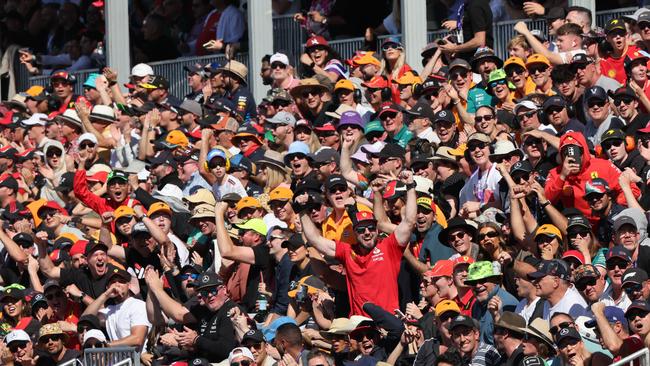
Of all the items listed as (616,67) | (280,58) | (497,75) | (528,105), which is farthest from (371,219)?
(280,58)

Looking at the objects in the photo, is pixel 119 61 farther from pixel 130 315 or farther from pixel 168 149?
pixel 130 315

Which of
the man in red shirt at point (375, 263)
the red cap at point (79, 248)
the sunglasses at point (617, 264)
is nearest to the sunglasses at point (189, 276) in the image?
the red cap at point (79, 248)

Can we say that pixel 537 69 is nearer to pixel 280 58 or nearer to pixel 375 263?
pixel 375 263

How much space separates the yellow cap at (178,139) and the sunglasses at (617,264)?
7.16 metres

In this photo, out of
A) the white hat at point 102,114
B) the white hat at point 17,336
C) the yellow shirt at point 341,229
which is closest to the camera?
the yellow shirt at point 341,229

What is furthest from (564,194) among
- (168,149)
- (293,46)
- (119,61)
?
(119,61)

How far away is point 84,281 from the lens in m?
19.7

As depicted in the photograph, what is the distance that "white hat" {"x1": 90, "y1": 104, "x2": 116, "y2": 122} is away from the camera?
23.9 metres

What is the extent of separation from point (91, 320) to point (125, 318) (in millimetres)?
318

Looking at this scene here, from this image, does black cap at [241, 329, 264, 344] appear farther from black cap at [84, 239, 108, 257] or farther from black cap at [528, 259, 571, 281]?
black cap at [84, 239, 108, 257]

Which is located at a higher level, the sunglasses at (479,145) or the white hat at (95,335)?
the sunglasses at (479,145)

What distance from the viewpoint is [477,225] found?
17109 millimetres

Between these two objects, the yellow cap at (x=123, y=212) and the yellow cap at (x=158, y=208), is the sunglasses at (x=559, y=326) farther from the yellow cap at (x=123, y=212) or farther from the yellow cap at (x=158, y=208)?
the yellow cap at (x=123, y=212)

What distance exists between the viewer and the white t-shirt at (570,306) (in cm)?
1537
